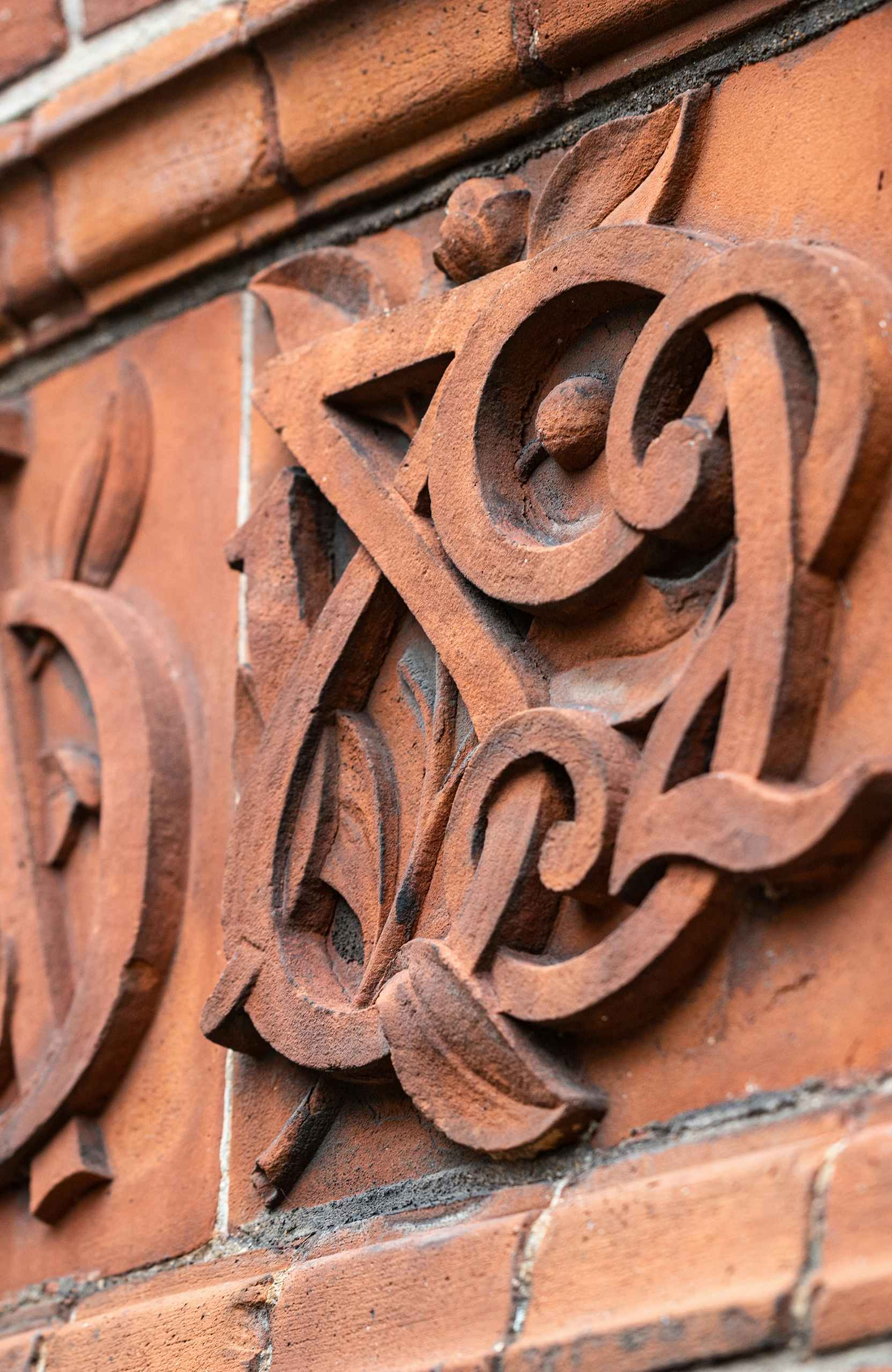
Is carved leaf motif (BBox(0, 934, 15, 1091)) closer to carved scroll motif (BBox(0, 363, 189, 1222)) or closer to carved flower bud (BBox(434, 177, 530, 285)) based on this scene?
carved scroll motif (BBox(0, 363, 189, 1222))

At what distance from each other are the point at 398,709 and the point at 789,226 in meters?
0.53

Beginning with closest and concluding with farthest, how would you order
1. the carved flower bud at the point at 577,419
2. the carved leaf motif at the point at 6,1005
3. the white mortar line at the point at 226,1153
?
the carved flower bud at the point at 577,419
the white mortar line at the point at 226,1153
the carved leaf motif at the point at 6,1005

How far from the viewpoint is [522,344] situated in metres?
1.53

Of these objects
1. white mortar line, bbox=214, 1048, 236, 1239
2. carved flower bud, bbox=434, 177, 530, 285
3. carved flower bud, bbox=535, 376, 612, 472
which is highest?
carved flower bud, bbox=434, 177, 530, 285

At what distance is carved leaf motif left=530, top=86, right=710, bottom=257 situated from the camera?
1.51 metres

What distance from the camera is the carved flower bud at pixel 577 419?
1.49m

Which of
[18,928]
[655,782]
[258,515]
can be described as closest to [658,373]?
[655,782]

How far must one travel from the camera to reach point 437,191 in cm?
176

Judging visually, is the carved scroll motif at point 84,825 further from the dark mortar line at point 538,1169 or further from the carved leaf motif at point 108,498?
the dark mortar line at point 538,1169

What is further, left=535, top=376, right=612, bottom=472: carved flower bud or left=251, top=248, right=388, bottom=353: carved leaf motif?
left=251, top=248, right=388, bottom=353: carved leaf motif

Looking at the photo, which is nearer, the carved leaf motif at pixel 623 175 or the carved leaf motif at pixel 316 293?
the carved leaf motif at pixel 623 175

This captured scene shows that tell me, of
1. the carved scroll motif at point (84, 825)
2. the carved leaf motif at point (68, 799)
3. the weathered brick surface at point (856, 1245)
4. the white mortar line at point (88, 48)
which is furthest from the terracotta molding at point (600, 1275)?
the white mortar line at point (88, 48)

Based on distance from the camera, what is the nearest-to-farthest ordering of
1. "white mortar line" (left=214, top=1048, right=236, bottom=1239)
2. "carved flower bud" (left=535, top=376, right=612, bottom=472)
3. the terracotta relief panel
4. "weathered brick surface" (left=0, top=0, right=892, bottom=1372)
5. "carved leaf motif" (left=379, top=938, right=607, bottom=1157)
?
"weathered brick surface" (left=0, top=0, right=892, bottom=1372) → "carved leaf motif" (left=379, top=938, right=607, bottom=1157) → "carved flower bud" (left=535, top=376, right=612, bottom=472) → "white mortar line" (left=214, top=1048, right=236, bottom=1239) → the terracotta relief panel

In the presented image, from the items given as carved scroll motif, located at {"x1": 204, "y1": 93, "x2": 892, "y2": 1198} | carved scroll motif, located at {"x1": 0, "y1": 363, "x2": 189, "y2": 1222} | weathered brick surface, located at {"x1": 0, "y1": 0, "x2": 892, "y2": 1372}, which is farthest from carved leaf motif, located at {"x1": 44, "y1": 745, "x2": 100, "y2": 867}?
carved scroll motif, located at {"x1": 204, "y1": 93, "x2": 892, "y2": 1198}
